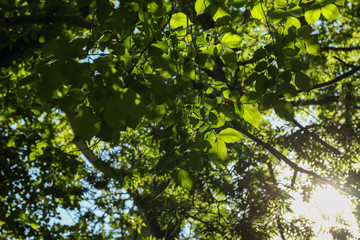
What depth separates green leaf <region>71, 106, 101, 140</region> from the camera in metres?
0.98

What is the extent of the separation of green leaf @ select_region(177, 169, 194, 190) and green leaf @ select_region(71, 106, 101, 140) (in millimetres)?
572

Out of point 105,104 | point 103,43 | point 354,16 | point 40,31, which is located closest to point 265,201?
point 103,43

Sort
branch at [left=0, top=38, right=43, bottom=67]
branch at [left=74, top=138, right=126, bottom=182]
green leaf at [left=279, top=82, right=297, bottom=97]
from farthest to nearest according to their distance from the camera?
1. branch at [left=0, top=38, right=43, bottom=67]
2. branch at [left=74, top=138, right=126, bottom=182]
3. green leaf at [left=279, top=82, right=297, bottom=97]

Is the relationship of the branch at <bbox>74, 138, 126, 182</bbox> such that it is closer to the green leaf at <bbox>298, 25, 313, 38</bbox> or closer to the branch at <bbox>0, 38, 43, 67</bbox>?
the branch at <bbox>0, 38, 43, 67</bbox>

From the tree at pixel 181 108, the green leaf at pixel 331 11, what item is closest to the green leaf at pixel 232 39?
the tree at pixel 181 108

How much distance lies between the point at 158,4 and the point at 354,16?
8.60 meters

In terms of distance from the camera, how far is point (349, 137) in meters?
5.76

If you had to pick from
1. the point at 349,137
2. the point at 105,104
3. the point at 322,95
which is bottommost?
the point at 105,104

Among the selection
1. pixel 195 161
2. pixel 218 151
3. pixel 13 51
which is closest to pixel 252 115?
pixel 218 151

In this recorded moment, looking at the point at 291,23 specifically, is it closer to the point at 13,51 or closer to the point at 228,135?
the point at 228,135

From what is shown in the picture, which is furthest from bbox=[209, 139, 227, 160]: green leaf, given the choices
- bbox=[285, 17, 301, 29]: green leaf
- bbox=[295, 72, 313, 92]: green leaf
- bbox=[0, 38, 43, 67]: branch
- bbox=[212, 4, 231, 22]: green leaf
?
bbox=[0, 38, 43, 67]: branch

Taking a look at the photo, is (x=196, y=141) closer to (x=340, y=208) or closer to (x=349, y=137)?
(x=349, y=137)

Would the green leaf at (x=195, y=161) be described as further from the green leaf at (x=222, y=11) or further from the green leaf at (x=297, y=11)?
the green leaf at (x=297, y=11)

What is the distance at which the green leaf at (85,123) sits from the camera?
0.98m
